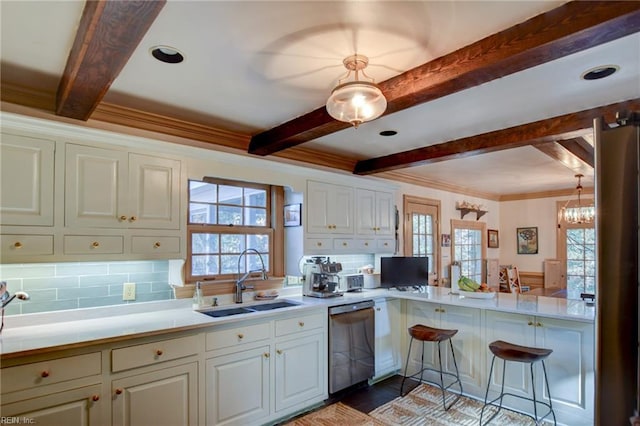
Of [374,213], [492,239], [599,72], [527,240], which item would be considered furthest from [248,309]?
[527,240]

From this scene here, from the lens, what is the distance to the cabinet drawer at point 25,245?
2121 mm

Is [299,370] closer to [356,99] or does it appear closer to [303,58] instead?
[356,99]

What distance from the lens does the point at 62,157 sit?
7.63 feet

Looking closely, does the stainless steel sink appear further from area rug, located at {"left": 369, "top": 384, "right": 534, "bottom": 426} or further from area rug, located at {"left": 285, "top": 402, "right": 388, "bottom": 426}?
area rug, located at {"left": 369, "top": 384, "right": 534, "bottom": 426}

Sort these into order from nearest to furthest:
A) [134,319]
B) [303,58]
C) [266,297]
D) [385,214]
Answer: [303,58]
[134,319]
[266,297]
[385,214]

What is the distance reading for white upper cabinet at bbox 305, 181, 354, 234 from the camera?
3.70m

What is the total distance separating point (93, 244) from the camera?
2414 mm

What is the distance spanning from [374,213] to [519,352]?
205 centimetres

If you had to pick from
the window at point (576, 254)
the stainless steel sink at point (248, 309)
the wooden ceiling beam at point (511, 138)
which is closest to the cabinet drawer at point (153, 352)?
the stainless steel sink at point (248, 309)

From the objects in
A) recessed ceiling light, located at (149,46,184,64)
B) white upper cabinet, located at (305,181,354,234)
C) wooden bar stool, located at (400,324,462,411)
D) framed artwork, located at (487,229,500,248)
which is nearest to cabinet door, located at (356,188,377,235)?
A: white upper cabinet, located at (305,181,354,234)

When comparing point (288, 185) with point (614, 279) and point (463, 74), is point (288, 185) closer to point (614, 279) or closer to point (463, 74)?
point (463, 74)

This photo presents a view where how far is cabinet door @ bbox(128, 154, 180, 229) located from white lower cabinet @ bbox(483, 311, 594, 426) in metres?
2.91

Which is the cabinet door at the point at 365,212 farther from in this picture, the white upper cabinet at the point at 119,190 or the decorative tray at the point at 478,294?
the white upper cabinet at the point at 119,190

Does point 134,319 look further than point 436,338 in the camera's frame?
No
